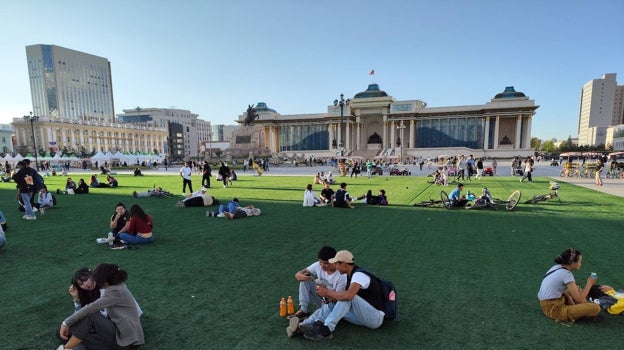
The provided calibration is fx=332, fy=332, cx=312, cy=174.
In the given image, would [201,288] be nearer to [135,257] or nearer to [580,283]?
[135,257]

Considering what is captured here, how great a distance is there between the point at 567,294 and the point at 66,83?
146492mm

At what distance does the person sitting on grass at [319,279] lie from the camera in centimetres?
387

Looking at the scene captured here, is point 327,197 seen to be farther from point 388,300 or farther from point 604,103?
point 604,103

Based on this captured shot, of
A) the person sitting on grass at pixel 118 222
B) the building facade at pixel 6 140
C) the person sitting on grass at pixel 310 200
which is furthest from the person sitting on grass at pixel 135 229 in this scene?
the building facade at pixel 6 140

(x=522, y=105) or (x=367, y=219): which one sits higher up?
(x=522, y=105)

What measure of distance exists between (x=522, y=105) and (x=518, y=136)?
6.76 metres

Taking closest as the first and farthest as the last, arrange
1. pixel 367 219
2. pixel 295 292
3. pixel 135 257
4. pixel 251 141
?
pixel 295 292 → pixel 135 257 → pixel 367 219 → pixel 251 141

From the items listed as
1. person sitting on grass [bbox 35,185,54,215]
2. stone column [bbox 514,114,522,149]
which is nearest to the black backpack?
person sitting on grass [bbox 35,185,54,215]

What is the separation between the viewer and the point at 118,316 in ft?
11.3

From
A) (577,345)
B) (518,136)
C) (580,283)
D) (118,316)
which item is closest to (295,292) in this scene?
(118,316)

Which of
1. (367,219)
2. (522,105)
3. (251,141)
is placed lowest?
(367,219)

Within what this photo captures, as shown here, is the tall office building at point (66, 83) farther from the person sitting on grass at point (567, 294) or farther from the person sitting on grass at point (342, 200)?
the person sitting on grass at point (567, 294)

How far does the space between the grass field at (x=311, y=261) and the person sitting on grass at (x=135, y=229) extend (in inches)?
10.0

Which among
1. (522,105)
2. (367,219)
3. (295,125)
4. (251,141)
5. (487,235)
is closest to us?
(487,235)
